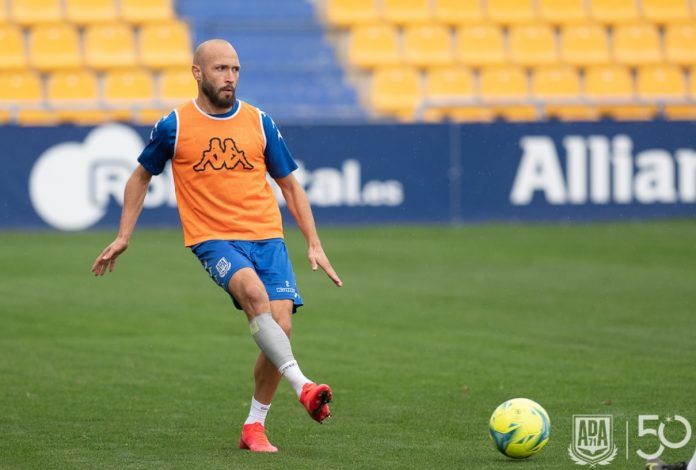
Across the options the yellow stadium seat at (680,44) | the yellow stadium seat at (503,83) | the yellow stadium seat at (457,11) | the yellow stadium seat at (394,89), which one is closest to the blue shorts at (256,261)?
the yellow stadium seat at (394,89)

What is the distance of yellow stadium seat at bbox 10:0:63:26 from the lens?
78.9 ft

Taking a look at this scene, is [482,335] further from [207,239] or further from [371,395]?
[207,239]

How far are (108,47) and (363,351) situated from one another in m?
14.2

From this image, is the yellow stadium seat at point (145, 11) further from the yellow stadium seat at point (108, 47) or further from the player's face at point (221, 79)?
the player's face at point (221, 79)

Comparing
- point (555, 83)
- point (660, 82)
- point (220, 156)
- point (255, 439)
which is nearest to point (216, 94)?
point (220, 156)

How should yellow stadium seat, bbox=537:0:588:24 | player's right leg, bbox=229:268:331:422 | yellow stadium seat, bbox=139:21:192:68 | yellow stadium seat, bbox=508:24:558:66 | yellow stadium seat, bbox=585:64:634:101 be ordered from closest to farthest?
player's right leg, bbox=229:268:331:422 → yellow stadium seat, bbox=139:21:192:68 → yellow stadium seat, bbox=585:64:634:101 → yellow stadium seat, bbox=508:24:558:66 → yellow stadium seat, bbox=537:0:588:24

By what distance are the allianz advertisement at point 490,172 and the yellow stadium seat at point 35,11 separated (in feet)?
17.7

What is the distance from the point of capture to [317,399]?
22.2 feet

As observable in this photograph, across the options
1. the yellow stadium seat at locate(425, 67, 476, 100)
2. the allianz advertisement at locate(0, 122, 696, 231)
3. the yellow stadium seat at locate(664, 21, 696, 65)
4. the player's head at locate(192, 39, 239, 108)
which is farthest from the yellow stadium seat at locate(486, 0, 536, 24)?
the player's head at locate(192, 39, 239, 108)

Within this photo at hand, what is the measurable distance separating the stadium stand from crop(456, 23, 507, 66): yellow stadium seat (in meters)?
0.03

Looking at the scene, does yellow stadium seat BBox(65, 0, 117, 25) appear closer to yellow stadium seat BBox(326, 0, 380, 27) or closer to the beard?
yellow stadium seat BBox(326, 0, 380, 27)

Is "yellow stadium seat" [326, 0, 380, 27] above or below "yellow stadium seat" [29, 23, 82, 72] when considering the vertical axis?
above

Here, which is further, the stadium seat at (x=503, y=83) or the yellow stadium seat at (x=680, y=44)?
the yellow stadium seat at (x=680, y=44)

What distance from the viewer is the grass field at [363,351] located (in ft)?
24.4
